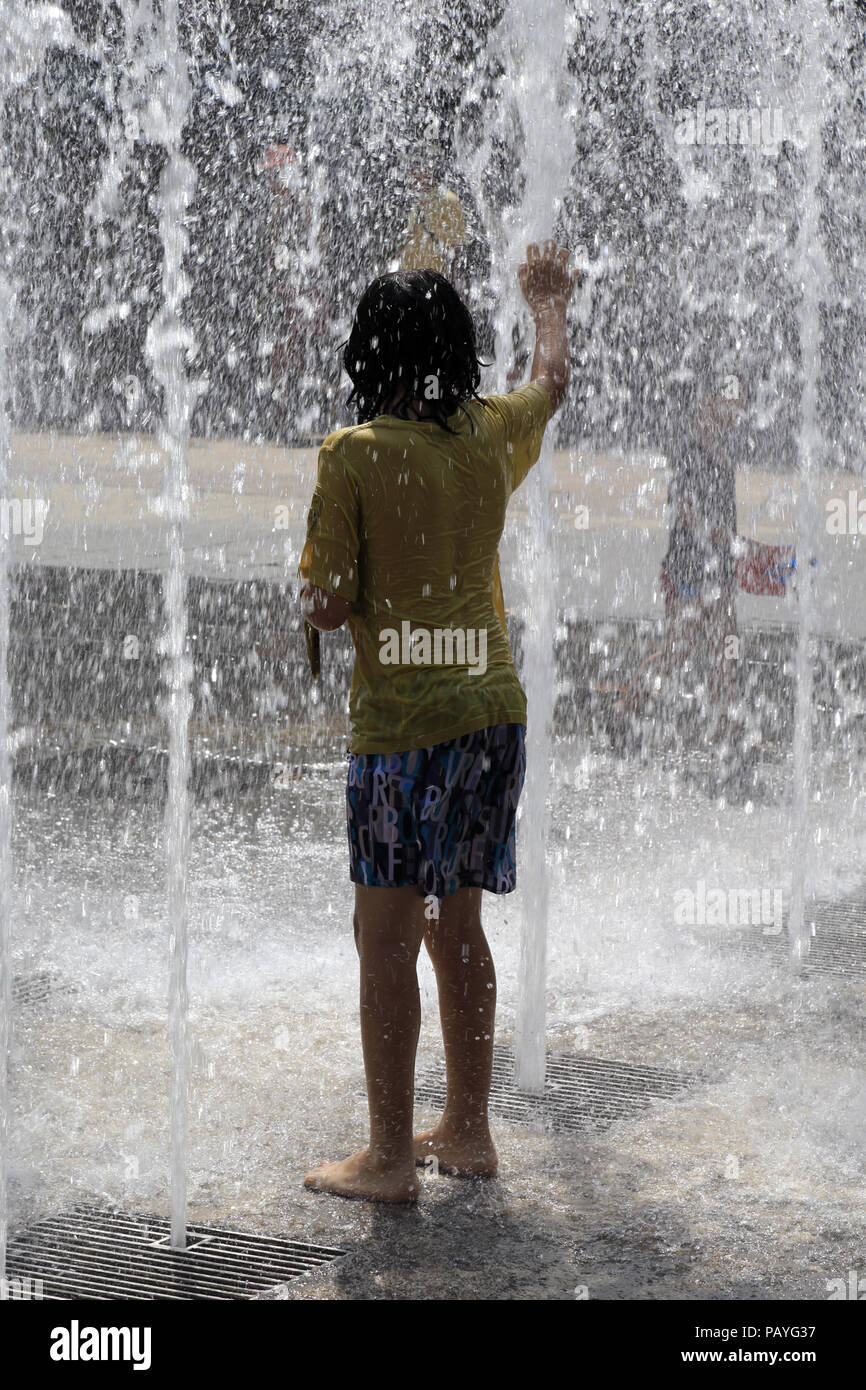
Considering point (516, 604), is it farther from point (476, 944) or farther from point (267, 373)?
point (476, 944)

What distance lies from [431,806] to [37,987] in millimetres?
1687

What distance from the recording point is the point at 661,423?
18562 mm

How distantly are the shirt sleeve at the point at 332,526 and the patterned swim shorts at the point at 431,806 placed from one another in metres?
0.33

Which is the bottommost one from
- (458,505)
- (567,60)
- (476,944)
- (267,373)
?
(476,944)

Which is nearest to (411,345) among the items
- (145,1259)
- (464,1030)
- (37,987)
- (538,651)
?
(538,651)

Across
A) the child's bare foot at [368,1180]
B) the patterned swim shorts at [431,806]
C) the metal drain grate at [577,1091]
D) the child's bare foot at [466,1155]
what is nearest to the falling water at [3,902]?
the child's bare foot at [368,1180]

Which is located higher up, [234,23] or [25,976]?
[234,23]

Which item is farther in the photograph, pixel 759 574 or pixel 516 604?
pixel 516 604

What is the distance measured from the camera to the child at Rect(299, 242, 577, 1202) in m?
2.84

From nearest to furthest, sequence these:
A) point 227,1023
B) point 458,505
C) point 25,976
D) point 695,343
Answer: point 458,505 < point 227,1023 < point 25,976 < point 695,343

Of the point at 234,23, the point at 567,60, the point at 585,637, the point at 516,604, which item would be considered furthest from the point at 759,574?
the point at 234,23

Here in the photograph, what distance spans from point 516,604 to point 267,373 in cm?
804

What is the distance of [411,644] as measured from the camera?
9.48ft

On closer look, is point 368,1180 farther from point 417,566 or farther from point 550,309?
point 550,309
